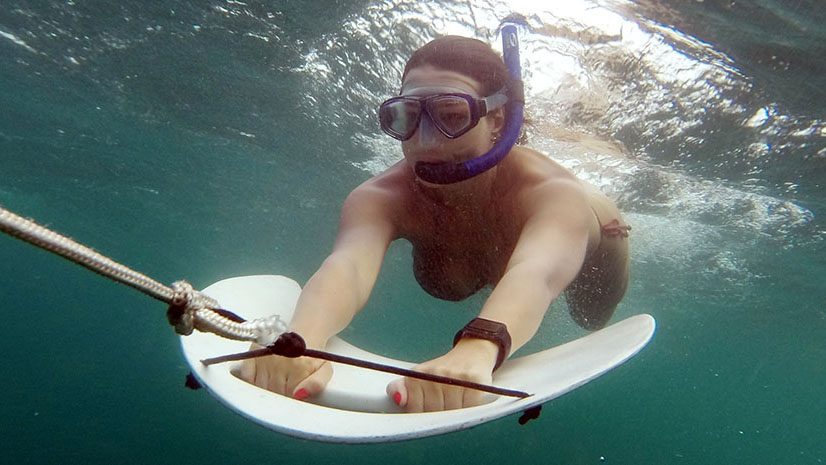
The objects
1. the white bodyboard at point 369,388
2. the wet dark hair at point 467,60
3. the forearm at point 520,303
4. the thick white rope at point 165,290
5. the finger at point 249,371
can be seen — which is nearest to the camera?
the thick white rope at point 165,290

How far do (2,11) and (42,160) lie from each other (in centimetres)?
1547

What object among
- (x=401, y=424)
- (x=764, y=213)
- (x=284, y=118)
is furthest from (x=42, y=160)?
(x=764, y=213)

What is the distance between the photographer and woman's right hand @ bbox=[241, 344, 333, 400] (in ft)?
7.69

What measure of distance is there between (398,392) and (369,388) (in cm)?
32

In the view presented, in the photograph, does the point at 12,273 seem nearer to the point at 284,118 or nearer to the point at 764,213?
the point at 284,118

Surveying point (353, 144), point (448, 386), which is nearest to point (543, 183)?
point (448, 386)

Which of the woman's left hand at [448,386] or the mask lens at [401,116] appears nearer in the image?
the woman's left hand at [448,386]

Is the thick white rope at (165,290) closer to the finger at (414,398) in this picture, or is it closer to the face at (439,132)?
the finger at (414,398)

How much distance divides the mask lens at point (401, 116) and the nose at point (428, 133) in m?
0.05

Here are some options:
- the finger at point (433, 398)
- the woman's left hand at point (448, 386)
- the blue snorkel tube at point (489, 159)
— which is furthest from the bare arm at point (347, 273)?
the finger at point (433, 398)

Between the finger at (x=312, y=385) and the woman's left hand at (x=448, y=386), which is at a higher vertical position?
the woman's left hand at (x=448, y=386)

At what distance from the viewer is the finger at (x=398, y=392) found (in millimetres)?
2166

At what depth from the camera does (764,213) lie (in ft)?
45.6

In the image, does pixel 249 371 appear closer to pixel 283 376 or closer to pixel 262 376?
pixel 262 376
